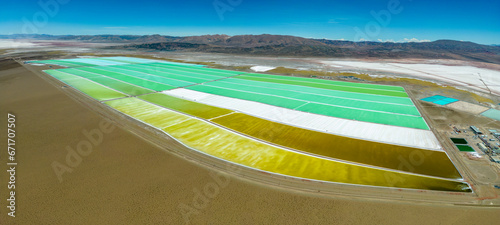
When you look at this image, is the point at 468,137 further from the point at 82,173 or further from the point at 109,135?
the point at 109,135

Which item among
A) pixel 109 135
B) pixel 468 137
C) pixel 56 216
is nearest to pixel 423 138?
pixel 468 137
